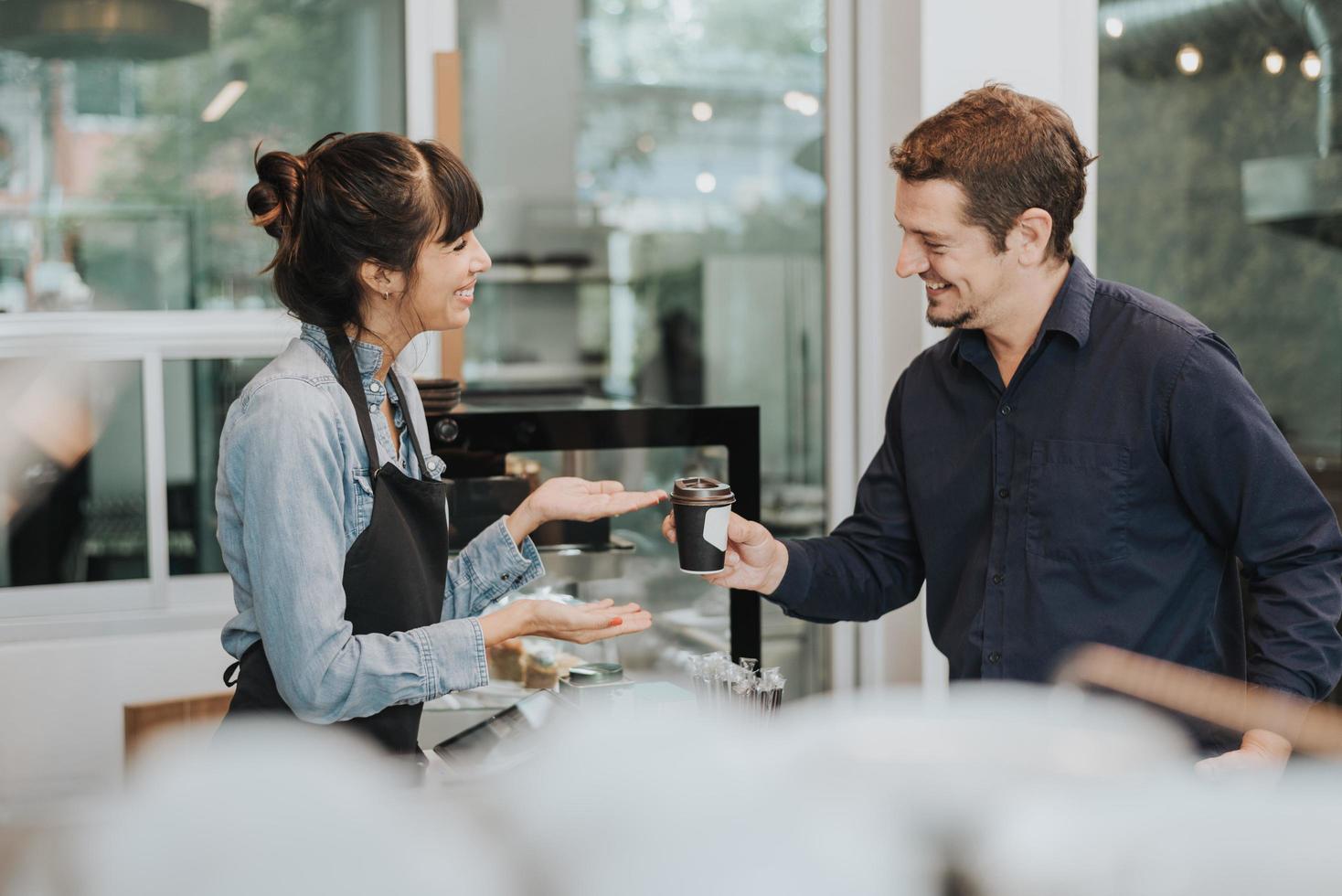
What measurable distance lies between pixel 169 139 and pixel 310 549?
5.62 ft

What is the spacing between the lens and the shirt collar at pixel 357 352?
1.63 meters

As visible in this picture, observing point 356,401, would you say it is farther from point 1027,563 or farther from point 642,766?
point 642,766

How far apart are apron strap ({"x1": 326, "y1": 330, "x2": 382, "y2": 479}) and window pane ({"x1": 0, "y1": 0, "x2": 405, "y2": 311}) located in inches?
45.2

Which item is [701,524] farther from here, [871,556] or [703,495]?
[871,556]

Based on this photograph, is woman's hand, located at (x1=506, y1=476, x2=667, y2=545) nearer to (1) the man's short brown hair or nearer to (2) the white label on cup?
(2) the white label on cup

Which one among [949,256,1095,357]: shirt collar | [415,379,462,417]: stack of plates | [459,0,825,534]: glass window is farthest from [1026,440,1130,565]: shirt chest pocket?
[459,0,825,534]: glass window

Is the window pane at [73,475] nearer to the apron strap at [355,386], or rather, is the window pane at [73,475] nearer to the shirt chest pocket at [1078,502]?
the apron strap at [355,386]

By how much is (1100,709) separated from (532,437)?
182 cm

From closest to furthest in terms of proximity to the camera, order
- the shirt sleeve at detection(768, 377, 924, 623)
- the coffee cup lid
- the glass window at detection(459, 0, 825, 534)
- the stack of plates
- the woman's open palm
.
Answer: the coffee cup lid, the woman's open palm, the shirt sleeve at detection(768, 377, 924, 623), the stack of plates, the glass window at detection(459, 0, 825, 534)

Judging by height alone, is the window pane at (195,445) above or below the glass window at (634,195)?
below

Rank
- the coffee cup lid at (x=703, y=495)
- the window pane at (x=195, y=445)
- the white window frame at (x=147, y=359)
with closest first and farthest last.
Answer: the coffee cup lid at (x=703, y=495) → the white window frame at (x=147, y=359) → the window pane at (x=195, y=445)

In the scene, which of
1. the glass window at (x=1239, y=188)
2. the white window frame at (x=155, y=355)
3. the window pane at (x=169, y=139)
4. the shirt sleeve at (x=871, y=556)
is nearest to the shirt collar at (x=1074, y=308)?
the shirt sleeve at (x=871, y=556)

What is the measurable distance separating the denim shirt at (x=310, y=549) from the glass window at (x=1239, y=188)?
208 centimetres

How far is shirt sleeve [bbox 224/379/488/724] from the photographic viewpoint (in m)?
1.46
